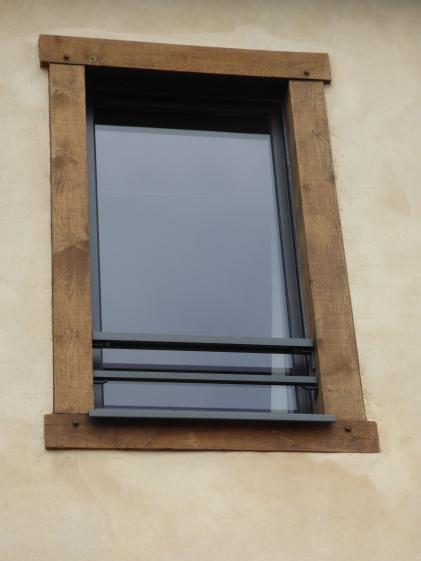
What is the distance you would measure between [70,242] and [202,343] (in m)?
0.67

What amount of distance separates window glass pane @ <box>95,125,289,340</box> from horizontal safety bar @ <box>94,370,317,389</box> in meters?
0.22

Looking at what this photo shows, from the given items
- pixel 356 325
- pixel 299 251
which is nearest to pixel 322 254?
pixel 299 251

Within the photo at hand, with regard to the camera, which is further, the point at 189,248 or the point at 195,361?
the point at 189,248

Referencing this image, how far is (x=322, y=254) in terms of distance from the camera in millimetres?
5688

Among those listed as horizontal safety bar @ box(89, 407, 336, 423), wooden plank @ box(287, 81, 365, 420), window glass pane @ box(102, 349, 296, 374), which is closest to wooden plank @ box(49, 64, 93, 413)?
horizontal safety bar @ box(89, 407, 336, 423)

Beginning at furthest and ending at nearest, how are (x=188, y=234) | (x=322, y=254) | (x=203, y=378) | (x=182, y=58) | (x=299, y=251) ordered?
(x=182, y=58) → (x=188, y=234) → (x=299, y=251) → (x=322, y=254) → (x=203, y=378)

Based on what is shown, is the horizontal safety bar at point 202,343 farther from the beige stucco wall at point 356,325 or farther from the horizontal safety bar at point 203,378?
the beige stucco wall at point 356,325

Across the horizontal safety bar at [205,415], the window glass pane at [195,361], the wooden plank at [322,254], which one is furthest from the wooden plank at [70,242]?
the wooden plank at [322,254]

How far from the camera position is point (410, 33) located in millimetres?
6430

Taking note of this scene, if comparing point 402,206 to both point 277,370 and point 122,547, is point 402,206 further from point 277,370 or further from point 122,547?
point 122,547

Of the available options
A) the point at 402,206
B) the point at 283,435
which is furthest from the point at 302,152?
the point at 283,435

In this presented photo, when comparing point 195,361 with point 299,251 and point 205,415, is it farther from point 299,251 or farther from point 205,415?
point 299,251

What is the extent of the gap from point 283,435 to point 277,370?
45cm

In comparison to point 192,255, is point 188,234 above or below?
above
